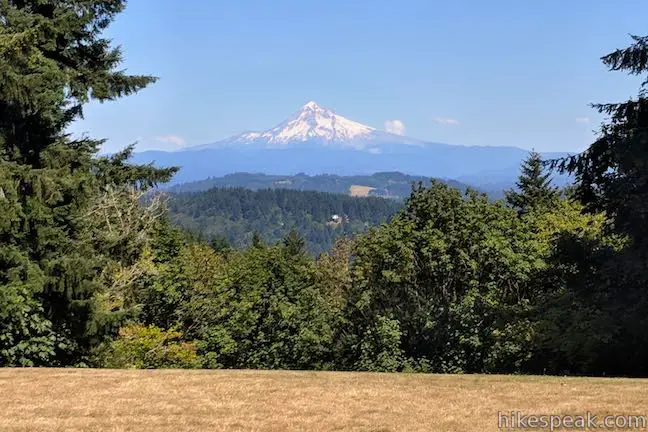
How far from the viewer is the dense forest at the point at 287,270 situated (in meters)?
12.2

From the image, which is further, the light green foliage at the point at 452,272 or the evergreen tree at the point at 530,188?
the evergreen tree at the point at 530,188

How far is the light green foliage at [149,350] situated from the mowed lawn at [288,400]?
47.2 feet

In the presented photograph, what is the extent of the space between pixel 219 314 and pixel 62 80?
20.4 m

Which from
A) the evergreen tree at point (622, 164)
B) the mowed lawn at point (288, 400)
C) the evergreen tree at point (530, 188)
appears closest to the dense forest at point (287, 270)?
the evergreen tree at point (622, 164)

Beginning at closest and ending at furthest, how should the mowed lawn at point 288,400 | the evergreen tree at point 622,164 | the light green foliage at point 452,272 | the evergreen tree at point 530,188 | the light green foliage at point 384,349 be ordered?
the mowed lawn at point 288,400 → the evergreen tree at point 622,164 → the light green foliage at point 452,272 → the light green foliage at point 384,349 → the evergreen tree at point 530,188

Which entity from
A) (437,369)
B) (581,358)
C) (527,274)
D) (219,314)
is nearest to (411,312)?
(437,369)

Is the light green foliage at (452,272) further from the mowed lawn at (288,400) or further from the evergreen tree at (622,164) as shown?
the mowed lawn at (288,400)

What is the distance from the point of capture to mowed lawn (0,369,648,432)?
7309 mm

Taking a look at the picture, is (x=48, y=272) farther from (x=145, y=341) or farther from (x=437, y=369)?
(x=437, y=369)

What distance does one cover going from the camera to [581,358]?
46.9ft

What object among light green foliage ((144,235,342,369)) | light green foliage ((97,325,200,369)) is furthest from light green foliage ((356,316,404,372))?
light green foliage ((97,325,200,369))

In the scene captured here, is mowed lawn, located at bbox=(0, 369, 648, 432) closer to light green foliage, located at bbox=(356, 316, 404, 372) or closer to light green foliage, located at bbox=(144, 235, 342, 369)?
light green foliage, located at bbox=(356, 316, 404, 372)

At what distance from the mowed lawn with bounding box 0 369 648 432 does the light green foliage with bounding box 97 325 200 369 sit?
47.2ft

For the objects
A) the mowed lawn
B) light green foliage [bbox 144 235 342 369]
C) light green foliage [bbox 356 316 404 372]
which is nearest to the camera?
the mowed lawn
